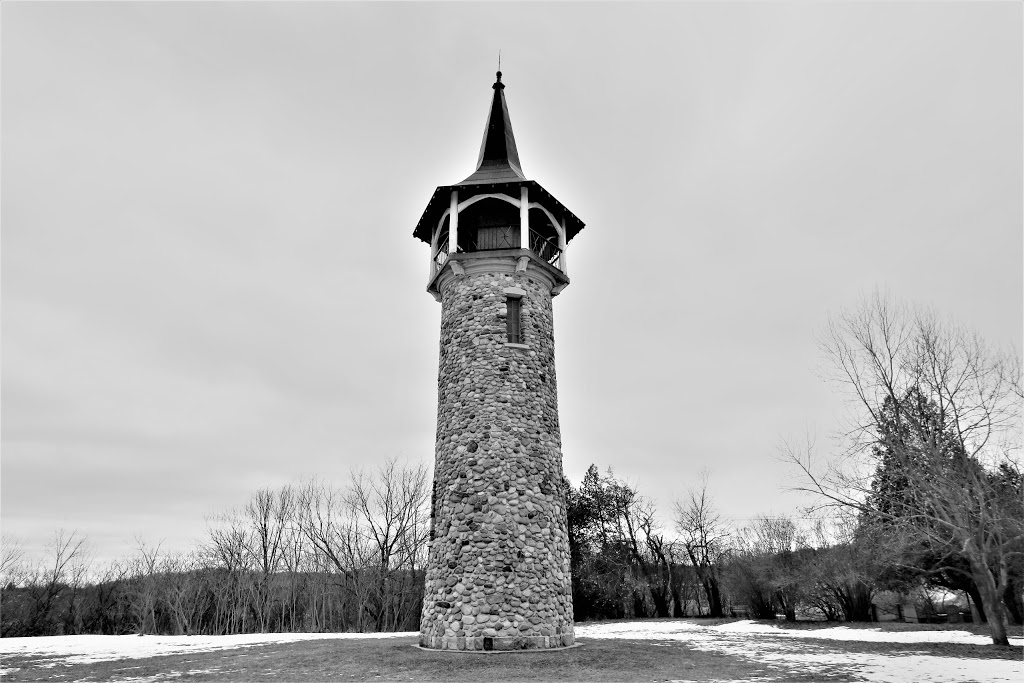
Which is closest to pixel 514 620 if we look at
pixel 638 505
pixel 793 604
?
pixel 793 604

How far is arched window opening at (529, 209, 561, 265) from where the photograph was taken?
724 inches

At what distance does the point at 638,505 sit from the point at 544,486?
2482 cm

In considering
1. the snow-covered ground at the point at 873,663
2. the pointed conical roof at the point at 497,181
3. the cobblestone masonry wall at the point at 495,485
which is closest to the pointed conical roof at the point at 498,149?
the pointed conical roof at the point at 497,181

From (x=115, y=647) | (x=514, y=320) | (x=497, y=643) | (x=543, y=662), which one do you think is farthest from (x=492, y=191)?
(x=115, y=647)

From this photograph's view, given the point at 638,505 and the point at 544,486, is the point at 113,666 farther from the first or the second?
the point at 638,505

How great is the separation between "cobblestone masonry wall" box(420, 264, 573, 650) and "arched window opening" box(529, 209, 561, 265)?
65.4 inches

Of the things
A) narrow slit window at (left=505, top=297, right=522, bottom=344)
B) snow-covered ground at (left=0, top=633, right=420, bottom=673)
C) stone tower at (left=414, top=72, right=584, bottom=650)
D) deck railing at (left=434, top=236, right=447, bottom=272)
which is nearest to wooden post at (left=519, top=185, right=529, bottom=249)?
stone tower at (left=414, top=72, right=584, bottom=650)

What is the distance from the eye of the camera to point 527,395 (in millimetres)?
15859

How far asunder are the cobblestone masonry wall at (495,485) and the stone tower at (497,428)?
27 mm

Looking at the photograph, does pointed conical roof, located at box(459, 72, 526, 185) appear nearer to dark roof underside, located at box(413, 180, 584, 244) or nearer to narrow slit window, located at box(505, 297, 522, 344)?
dark roof underside, located at box(413, 180, 584, 244)

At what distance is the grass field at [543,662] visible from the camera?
985 centimetres

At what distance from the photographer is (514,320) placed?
16781 mm

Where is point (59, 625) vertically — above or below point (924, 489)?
below

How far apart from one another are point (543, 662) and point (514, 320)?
854 cm
